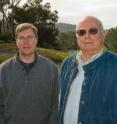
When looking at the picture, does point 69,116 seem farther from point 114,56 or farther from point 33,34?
point 33,34

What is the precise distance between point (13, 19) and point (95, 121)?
66.6 meters

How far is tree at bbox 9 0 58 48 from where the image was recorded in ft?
233

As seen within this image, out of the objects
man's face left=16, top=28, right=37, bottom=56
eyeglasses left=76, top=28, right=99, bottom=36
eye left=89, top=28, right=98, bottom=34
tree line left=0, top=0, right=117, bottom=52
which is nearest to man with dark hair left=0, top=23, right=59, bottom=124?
man's face left=16, top=28, right=37, bottom=56

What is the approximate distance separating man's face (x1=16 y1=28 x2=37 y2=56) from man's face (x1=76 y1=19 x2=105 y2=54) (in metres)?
0.94

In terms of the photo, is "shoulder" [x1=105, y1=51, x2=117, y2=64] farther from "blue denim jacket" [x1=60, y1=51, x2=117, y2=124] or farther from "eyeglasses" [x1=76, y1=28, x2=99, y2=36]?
"eyeglasses" [x1=76, y1=28, x2=99, y2=36]

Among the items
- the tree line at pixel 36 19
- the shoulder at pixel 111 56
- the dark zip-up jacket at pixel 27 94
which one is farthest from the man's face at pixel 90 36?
the tree line at pixel 36 19

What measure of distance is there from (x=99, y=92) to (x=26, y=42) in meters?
1.49

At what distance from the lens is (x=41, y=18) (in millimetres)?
72562

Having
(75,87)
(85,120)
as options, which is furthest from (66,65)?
(85,120)

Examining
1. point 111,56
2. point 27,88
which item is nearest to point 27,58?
point 27,88

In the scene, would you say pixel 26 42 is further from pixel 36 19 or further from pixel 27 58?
pixel 36 19

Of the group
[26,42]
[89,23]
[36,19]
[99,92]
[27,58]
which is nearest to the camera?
[99,92]

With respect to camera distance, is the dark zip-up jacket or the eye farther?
the dark zip-up jacket

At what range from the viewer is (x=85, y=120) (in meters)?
5.55
